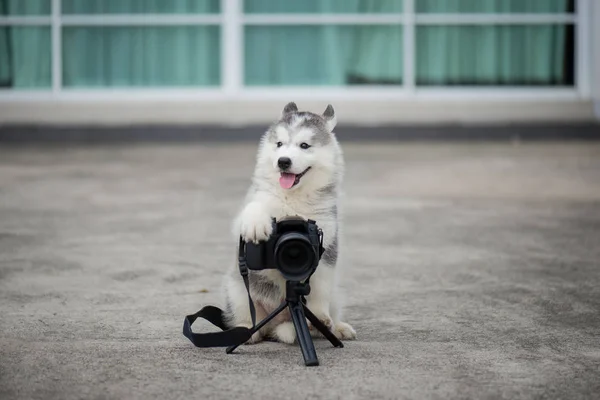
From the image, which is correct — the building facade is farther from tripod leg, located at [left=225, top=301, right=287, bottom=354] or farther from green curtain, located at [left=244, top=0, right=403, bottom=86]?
tripod leg, located at [left=225, top=301, right=287, bottom=354]

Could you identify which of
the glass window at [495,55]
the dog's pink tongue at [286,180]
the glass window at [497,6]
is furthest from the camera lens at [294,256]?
the glass window at [497,6]

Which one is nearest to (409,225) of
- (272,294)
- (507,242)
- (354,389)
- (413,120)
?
(507,242)

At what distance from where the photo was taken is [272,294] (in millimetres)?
4539

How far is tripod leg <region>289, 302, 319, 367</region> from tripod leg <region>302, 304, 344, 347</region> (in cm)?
4

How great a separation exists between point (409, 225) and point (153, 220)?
2.07m

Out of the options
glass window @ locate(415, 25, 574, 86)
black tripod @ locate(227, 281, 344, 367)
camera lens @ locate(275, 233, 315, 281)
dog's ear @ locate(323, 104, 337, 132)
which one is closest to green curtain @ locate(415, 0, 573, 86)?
glass window @ locate(415, 25, 574, 86)

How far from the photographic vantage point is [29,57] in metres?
13.8

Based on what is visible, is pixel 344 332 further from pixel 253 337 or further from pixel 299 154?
pixel 299 154

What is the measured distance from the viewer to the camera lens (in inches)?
165

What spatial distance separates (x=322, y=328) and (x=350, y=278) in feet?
6.25

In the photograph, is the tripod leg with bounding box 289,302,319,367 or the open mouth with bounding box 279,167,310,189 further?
the open mouth with bounding box 279,167,310,189

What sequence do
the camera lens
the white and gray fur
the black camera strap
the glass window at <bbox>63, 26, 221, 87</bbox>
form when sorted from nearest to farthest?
1. the camera lens
2. the black camera strap
3. the white and gray fur
4. the glass window at <bbox>63, 26, 221, 87</bbox>

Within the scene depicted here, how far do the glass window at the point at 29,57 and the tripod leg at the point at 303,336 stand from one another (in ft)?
33.3

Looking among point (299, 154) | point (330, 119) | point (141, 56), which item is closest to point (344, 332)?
point (299, 154)
